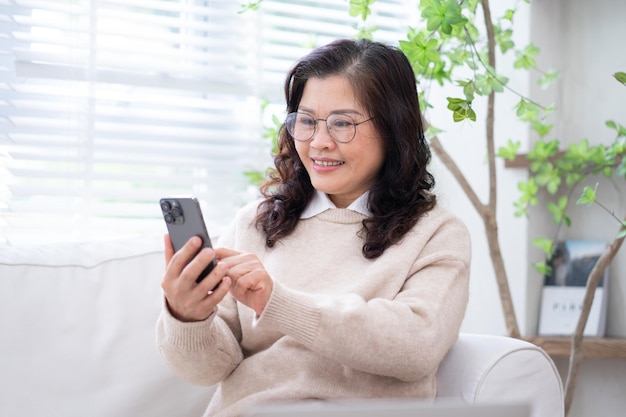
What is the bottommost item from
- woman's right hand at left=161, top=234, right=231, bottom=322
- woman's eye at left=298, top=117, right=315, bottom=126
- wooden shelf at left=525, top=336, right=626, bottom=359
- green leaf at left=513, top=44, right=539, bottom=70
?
wooden shelf at left=525, top=336, right=626, bottom=359

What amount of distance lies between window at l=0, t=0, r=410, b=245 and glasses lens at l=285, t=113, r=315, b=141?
1.42 ft

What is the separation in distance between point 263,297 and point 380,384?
0.31 metres

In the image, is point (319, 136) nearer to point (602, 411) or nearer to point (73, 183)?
point (73, 183)

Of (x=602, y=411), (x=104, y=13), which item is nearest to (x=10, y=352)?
(x=104, y=13)

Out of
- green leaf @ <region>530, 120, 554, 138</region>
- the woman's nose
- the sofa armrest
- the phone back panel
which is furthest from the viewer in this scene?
green leaf @ <region>530, 120, 554, 138</region>

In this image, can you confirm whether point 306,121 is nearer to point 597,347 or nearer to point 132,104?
point 132,104

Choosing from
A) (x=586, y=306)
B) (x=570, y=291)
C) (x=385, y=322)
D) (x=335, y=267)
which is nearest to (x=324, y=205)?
(x=335, y=267)

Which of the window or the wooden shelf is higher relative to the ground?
the window

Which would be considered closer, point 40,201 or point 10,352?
point 10,352

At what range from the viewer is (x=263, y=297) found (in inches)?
52.4

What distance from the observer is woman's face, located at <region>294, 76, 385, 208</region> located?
5.18 feet

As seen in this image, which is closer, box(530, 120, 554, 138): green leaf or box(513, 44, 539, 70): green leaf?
box(513, 44, 539, 70): green leaf

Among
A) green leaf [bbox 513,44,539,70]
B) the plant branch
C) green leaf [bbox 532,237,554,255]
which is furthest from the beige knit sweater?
green leaf [bbox 532,237,554,255]

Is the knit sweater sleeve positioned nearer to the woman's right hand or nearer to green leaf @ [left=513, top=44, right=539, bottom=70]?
the woman's right hand
